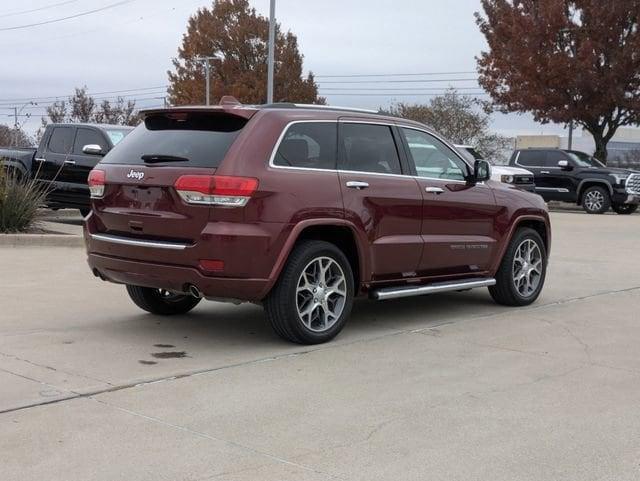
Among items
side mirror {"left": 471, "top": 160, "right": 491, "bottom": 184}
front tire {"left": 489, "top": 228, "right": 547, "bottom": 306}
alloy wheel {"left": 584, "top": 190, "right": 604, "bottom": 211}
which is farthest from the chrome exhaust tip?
alloy wheel {"left": 584, "top": 190, "right": 604, "bottom": 211}

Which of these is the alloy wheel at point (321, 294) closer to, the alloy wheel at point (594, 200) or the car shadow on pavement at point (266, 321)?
the car shadow on pavement at point (266, 321)

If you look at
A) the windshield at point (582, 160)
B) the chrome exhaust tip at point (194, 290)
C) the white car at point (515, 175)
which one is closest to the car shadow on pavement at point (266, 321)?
the chrome exhaust tip at point (194, 290)

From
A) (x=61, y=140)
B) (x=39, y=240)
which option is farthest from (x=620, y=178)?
(x=39, y=240)

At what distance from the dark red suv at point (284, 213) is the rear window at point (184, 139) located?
0.5 inches

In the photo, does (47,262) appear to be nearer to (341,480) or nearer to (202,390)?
(202,390)

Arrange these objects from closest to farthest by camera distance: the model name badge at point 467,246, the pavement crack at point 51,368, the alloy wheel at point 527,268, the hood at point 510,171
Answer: the pavement crack at point 51,368
the model name badge at point 467,246
the alloy wheel at point 527,268
the hood at point 510,171

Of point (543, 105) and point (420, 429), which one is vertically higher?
point (543, 105)

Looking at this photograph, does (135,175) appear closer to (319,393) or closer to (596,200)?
(319,393)

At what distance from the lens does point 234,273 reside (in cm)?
565

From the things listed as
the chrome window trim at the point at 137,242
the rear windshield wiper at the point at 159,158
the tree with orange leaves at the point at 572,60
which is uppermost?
the tree with orange leaves at the point at 572,60

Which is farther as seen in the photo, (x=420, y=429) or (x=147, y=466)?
(x=420, y=429)

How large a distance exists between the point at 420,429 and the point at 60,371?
2551 millimetres

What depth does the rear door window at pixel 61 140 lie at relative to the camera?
579 inches

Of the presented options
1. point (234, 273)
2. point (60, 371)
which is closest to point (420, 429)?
point (234, 273)
